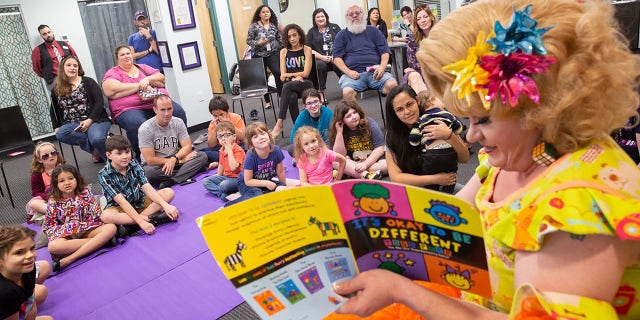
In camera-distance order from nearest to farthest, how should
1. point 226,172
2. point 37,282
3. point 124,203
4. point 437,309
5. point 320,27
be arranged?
1. point 437,309
2. point 37,282
3. point 124,203
4. point 226,172
5. point 320,27

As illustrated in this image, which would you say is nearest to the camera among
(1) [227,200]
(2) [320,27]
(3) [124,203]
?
(3) [124,203]

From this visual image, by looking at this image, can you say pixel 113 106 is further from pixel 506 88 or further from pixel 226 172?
pixel 506 88

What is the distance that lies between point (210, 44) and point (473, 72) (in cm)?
897

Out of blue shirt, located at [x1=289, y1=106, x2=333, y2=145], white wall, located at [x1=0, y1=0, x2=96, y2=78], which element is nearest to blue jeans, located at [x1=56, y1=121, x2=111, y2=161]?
blue shirt, located at [x1=289, y1=106, x2=333, y2=145]

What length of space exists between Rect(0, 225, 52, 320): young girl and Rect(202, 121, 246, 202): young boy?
1.73 meters

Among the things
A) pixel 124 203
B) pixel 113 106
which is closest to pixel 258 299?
pixel 124 203

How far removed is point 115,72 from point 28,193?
5.04 ft

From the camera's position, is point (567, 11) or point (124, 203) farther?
point (124, 203)

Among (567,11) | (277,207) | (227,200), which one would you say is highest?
(567,11)

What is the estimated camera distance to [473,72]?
76 cm

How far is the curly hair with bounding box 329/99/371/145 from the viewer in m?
3.88

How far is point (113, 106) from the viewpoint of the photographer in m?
5.16

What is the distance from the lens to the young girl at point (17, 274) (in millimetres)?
2213

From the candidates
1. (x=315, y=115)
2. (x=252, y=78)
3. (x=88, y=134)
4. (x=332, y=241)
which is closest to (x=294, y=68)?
(x=252, y=78)
